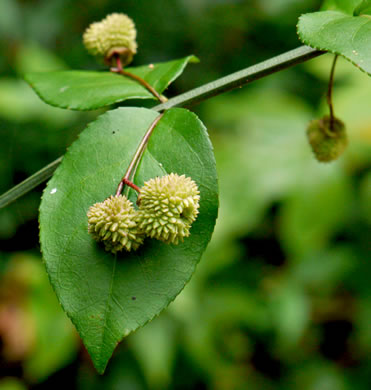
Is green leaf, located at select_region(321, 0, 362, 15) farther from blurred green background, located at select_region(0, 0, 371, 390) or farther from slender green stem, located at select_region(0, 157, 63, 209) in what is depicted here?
blurred green background, located at select_region(0, 0, 371, 390)

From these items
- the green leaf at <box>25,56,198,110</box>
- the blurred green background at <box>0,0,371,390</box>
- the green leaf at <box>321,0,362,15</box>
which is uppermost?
the green leaf at <box>321,0,362,15</box>

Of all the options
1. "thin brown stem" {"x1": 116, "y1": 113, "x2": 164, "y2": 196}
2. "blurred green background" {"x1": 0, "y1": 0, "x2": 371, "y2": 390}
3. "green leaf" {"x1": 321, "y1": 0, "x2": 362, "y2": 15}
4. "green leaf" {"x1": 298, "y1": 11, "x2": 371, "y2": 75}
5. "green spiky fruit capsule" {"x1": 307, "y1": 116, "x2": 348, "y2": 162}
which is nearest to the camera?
"green leaf" {"x1": 298, "y1": 11, "x2": 371, "y2": 75}

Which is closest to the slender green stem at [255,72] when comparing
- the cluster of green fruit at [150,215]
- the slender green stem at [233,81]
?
the slender green stem at [233,81]

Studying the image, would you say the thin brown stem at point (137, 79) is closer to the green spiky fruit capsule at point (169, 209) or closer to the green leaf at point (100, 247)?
the green leaf at point (100, 247)

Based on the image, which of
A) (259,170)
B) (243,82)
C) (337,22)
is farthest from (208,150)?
(259,170)

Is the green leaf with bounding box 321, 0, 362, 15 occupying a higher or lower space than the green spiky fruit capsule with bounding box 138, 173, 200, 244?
higher

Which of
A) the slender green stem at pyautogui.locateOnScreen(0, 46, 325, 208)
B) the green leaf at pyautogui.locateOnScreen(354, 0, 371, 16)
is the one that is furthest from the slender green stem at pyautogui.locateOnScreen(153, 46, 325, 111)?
the green leaf at pyautogui.locateOnScreen(354, 0, 371, 16)

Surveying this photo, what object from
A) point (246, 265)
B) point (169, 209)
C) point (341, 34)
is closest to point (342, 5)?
point (341, 34)
